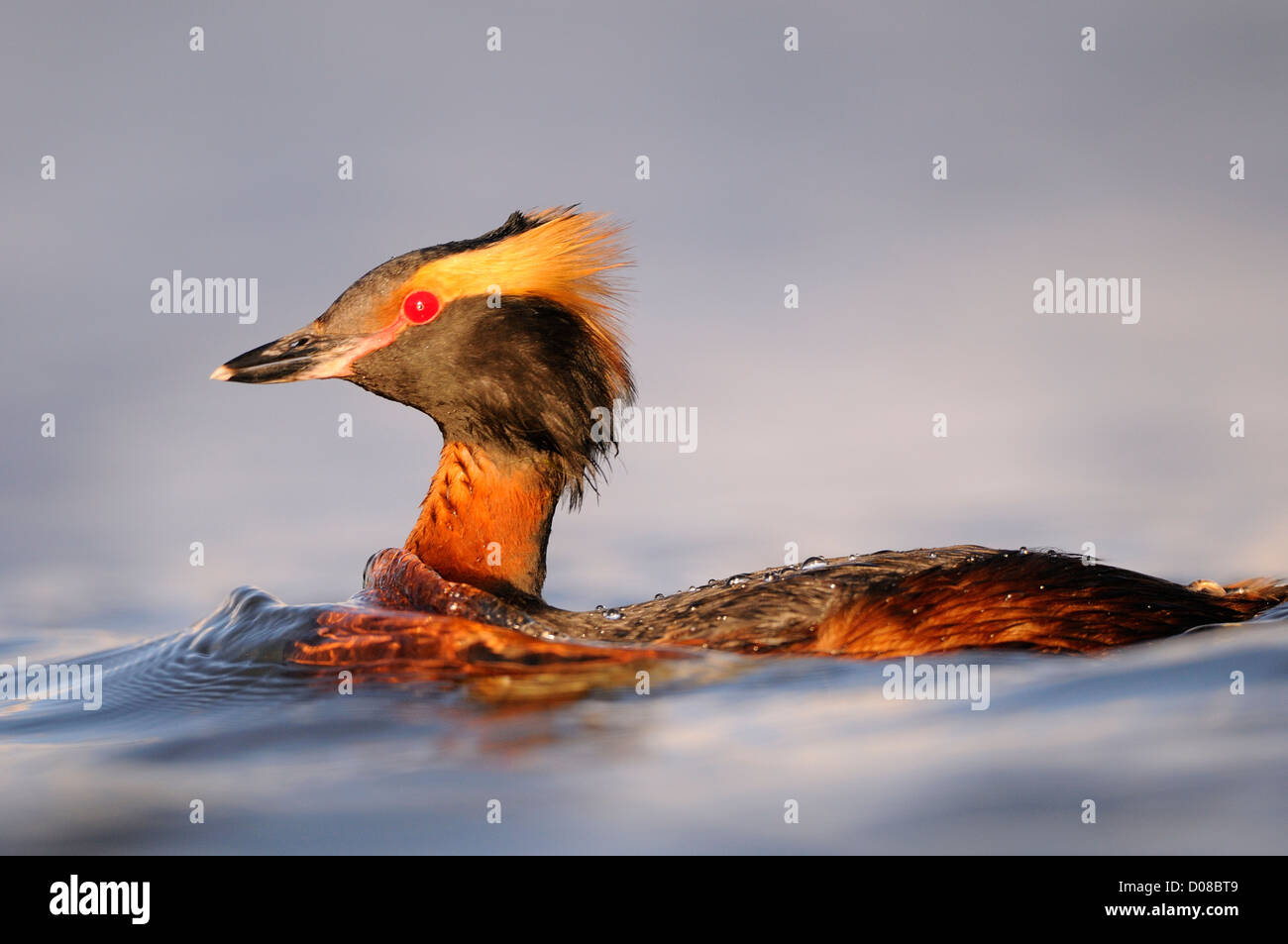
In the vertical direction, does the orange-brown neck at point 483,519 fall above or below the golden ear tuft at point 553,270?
below

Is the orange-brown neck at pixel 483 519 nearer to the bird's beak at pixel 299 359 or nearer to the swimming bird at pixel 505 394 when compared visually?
the swimming bird at pixel 505 394

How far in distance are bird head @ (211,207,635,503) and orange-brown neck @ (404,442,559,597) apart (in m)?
0.10

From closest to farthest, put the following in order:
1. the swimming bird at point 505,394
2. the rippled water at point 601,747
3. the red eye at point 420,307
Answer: the rippled water at point 601,747 → the swimming bird at point 505,394 → the red eye at point 420,307

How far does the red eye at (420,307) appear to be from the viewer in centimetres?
645

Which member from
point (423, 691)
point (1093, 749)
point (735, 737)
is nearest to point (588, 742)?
point (735, 737)

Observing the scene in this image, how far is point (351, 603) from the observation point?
20.1 feet

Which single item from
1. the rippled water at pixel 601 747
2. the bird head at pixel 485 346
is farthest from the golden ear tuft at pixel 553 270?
the rippled water at pixel 601 747

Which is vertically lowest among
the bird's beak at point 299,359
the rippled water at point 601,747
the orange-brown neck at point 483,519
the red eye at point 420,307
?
the rippled water at point 601,747

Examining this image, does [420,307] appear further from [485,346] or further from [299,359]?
[299,359]

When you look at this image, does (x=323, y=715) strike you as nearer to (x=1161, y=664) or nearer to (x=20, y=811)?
(x=20, y=811)

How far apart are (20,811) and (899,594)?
351 cm

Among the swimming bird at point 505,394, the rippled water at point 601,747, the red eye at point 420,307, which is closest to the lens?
the rippled water at point 601,747

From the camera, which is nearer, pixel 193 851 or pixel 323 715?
pixel 193 851

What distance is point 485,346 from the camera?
21.1 ft
